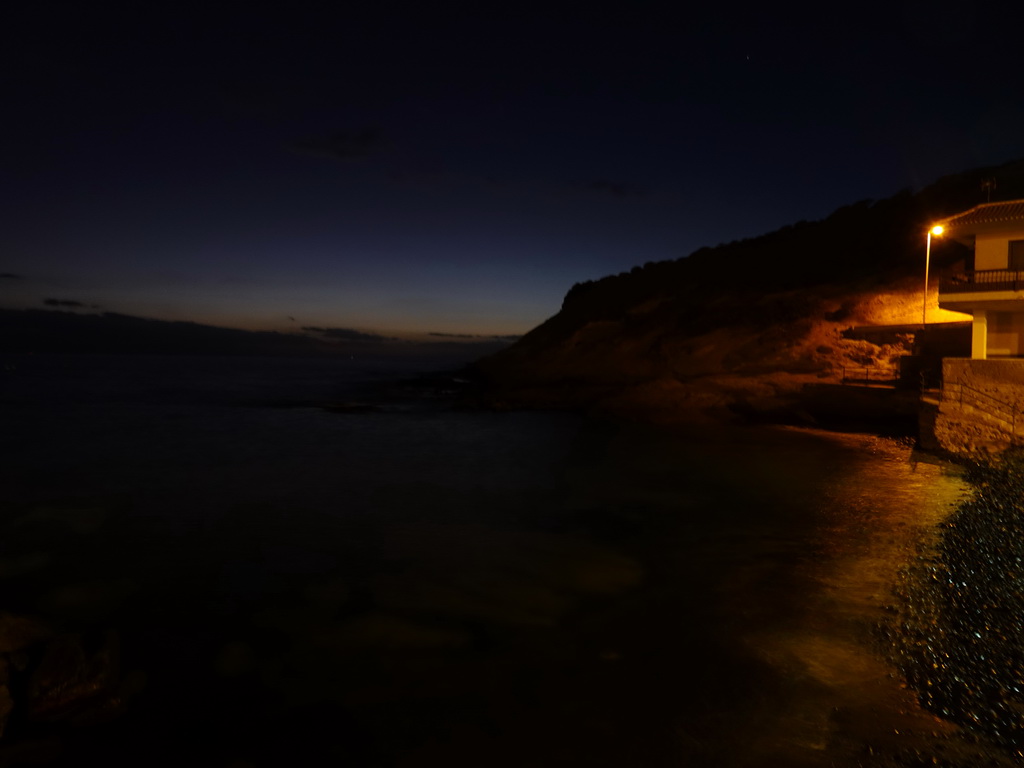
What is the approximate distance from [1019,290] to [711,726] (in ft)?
53.5

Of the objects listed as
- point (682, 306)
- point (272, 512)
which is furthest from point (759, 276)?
point (272, 512)

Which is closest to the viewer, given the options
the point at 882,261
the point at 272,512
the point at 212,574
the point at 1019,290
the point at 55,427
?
the point at 212,574

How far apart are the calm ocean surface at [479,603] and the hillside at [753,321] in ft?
25.2

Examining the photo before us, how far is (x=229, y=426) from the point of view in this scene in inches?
1260

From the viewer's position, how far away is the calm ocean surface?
6.01 metres

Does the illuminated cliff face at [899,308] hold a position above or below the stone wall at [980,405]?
above

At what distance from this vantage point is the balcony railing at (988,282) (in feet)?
53.0

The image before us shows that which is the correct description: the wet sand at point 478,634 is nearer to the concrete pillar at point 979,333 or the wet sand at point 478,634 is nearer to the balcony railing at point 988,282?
the concrete pillar at point 979,333

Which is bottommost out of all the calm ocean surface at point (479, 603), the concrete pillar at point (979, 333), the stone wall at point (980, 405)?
the calm ocean surface at point (479, 603)

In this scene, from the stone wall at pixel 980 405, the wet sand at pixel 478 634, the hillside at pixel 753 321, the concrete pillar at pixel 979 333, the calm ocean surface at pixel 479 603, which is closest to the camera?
the wet sand at pixel 478 634

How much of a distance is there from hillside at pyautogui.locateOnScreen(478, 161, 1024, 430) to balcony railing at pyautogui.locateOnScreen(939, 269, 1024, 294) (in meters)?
8.94

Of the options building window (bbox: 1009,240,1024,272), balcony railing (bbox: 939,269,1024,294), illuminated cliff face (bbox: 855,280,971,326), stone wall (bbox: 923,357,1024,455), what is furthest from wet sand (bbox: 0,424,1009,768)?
illuminated cliff face (bbox: 855,280,971,326)

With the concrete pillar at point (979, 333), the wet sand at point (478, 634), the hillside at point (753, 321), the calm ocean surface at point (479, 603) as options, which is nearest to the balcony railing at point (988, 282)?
the concrete pillar at point (979, 333)

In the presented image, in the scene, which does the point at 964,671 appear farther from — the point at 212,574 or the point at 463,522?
the point at 212,574
